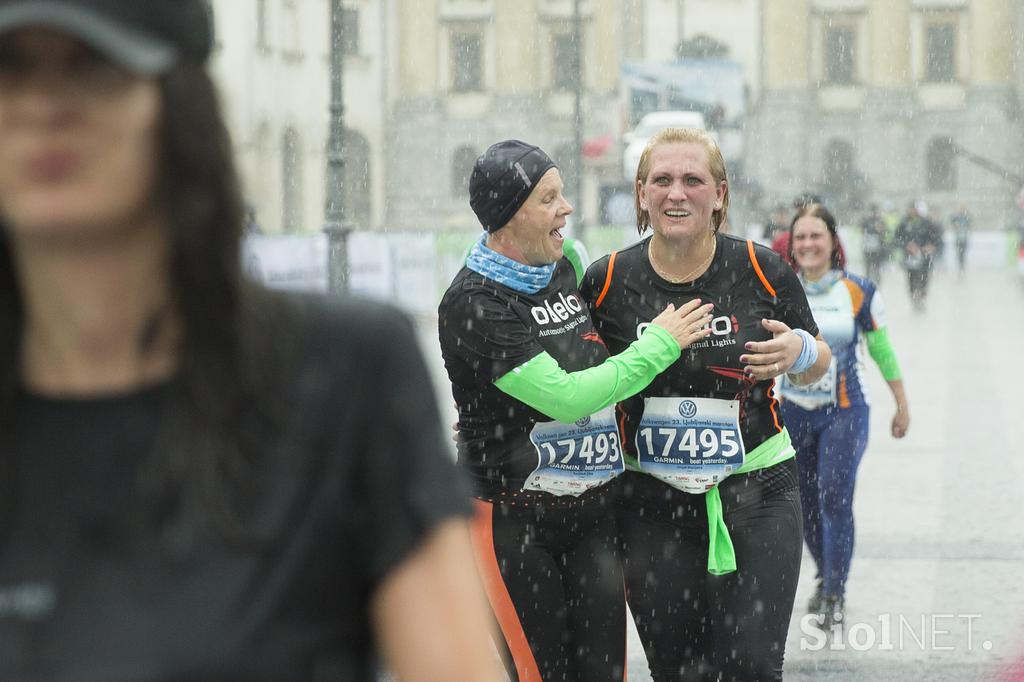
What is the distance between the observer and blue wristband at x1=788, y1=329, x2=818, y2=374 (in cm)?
418

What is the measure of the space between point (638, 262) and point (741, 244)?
0.27 metres

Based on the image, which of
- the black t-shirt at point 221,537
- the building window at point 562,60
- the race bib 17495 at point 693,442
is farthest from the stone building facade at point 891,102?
the black t-shirt at point 221,537

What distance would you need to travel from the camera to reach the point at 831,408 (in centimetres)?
662

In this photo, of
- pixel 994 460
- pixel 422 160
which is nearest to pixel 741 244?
pixel 994 460

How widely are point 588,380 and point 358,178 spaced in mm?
68236

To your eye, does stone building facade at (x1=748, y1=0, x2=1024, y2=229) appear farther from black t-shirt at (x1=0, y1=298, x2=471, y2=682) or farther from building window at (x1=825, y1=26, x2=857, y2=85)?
black t-shirt at (x1=0, y1=298, x2=471, y2=682)

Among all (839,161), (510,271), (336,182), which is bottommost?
(510,271)

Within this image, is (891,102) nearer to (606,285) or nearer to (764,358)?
(606,285)

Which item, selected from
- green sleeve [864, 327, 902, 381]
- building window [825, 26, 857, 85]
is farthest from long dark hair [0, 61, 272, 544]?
building window [825, 26, 857, 85]

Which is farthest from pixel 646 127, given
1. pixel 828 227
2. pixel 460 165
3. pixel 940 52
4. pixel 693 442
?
pixel 693 442

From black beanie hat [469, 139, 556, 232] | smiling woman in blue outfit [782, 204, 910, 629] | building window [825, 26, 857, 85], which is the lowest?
smiling woman in blue outfit [782, 204, 910, 629]

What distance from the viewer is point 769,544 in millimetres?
4109

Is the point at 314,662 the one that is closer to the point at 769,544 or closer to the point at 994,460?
the point at 769,544

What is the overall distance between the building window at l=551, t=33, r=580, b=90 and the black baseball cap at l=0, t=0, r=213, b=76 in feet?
236
